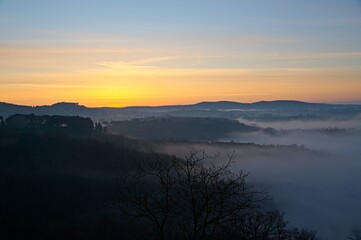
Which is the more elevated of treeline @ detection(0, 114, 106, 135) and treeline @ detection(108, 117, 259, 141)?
treeline @ detection(0, 114, 106, 135)

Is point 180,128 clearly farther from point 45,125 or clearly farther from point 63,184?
point 63,184

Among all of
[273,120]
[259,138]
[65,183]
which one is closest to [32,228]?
[65,183]

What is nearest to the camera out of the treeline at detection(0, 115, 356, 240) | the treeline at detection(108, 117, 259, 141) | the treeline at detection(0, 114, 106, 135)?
the treeline at detection(0, 115, 356, 240)

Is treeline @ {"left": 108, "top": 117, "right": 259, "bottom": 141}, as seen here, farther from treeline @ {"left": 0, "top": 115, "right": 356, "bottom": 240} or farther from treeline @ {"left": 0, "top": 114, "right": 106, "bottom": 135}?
treeline @ {"left": 0, "top": 115, "right": 356, "bottom": 240}

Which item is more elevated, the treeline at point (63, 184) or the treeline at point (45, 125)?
the treeline at point (45, 125)

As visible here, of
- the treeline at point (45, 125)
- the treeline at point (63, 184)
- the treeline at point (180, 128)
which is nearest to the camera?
the treeline at point (63, 184)

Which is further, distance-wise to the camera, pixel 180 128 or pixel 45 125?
Answer: pixel 180 128

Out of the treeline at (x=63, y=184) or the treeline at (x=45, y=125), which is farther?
the treeline at (x=45, y=125)

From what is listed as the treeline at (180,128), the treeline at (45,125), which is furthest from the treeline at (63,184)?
the treeline at (180,128)

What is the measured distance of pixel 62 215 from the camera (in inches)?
1355

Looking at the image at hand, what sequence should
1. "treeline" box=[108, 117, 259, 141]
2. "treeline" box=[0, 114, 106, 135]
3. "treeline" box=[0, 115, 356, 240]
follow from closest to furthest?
"treeline" box=[0, 115, 356, 240], "treeline" box=[0, 114, 106, 135], "treeline" box=[108, 117, 259, 141]

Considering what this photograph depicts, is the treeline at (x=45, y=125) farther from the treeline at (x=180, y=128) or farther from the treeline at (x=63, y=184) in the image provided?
the treeline at (x=180, y=128)

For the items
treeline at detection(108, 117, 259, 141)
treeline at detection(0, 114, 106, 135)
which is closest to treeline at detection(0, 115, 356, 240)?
treeline at detection(0, 114, 106, 135)

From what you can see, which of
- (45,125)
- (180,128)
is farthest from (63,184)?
(180,128)
